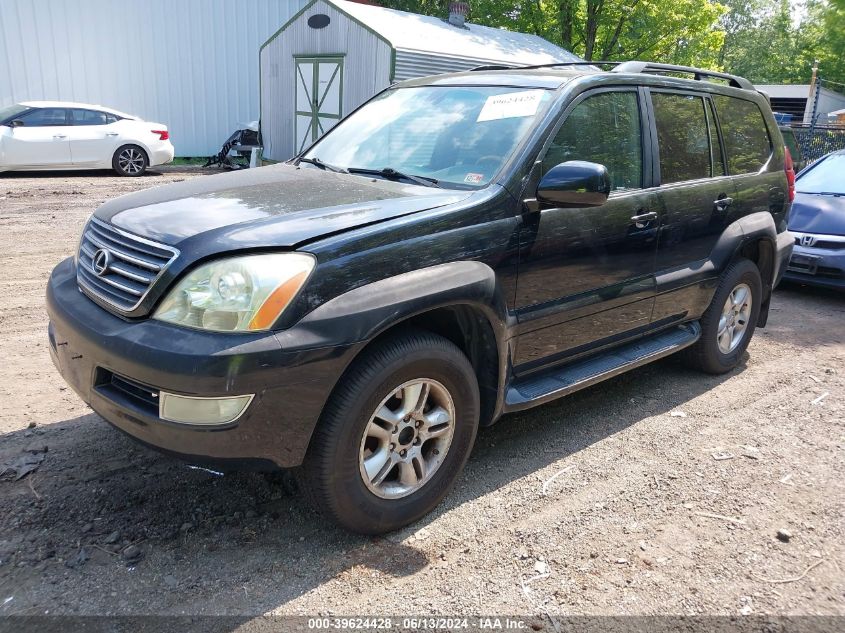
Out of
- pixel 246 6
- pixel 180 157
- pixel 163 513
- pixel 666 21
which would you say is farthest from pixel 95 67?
pixel 163 513

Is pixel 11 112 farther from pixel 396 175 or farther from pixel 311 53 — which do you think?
pixel 396 175

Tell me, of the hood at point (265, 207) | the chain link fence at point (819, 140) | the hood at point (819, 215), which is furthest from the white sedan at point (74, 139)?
the chain link fence at point (819, 140)

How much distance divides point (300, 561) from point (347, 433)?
58cm

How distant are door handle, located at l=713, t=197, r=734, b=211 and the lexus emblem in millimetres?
3532

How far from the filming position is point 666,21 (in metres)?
21.7

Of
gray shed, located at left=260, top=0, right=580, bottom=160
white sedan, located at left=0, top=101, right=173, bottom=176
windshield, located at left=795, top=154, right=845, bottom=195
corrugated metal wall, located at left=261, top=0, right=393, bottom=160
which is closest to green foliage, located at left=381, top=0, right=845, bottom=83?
gray shed, located at left=260, top=0, right=580, bottom=160

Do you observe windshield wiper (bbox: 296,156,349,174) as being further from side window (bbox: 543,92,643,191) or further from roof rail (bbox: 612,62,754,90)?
roof rail (bbox: 612,62,754,90)

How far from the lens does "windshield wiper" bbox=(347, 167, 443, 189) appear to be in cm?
347

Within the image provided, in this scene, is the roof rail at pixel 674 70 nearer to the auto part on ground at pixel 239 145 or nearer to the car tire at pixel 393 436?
the car tire at pixel 393 436

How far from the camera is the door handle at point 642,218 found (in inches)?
155

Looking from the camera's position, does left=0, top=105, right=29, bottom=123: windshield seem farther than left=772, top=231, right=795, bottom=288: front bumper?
Yes

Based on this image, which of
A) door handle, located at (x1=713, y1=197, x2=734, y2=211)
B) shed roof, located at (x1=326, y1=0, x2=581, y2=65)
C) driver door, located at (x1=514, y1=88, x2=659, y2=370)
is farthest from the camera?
shed roof, located at (x1=326, y1=0, x2=581, y2=65)

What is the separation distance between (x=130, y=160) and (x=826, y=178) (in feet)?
42.0

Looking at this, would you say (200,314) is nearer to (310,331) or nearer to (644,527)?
(310,331)
